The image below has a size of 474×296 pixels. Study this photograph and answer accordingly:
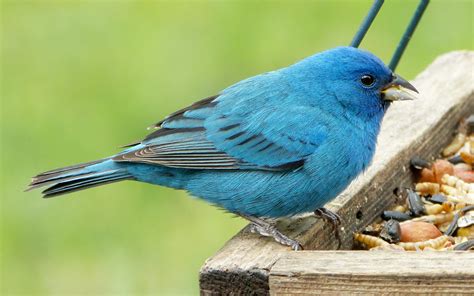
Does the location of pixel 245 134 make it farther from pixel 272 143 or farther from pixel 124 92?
pixel 124 92

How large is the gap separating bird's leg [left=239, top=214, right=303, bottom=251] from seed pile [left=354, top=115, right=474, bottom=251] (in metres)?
0.36

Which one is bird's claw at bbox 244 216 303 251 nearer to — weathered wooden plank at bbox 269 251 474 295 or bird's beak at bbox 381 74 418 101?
weathered wooden plank at bbox 269 251 474 295

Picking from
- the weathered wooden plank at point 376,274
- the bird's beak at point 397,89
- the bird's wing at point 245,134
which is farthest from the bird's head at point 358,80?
the weathered wooden plank at point 376,274

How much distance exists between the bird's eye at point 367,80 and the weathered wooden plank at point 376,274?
1140 millimetres

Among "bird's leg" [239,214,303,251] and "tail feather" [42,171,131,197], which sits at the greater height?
"tail feather" [42,171,131,197]

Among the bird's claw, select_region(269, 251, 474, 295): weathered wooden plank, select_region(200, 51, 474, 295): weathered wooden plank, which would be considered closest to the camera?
select_region(269, 251, 474, 295): weathered wooden plank

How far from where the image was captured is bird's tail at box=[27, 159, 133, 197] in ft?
14.1

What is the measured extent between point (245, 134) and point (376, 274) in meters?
1.17

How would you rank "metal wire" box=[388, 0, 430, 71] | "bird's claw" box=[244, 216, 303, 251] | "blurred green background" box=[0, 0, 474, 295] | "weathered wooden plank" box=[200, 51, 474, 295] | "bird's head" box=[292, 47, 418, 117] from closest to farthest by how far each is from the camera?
"weathered wooden plank" box=[200, 51, 474, 295] < "bird's claw" box=[244, 216, 303, 251] < "bird's head" box=[292, 47, 418, 117] < "metal wire" box=[388, 0, 430, 71] < "blurred green background" box=[0, 0, 474, 295]

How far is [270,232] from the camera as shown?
3.73 metres

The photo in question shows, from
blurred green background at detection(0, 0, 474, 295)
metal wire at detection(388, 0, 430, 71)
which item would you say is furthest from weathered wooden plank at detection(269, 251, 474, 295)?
blurred green background at detection(0, 0, 474, 295)

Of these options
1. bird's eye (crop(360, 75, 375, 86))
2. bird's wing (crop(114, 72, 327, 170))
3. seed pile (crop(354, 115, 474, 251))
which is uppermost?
bird's eye (crop(360, 75, 375, 86))

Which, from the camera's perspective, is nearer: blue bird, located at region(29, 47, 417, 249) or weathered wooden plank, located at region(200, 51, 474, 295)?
weathered wooden plank, located at region(200, 51, 474, 295)

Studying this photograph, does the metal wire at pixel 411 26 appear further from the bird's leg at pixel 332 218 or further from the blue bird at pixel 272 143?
the bird's leg at pixel 332 218
